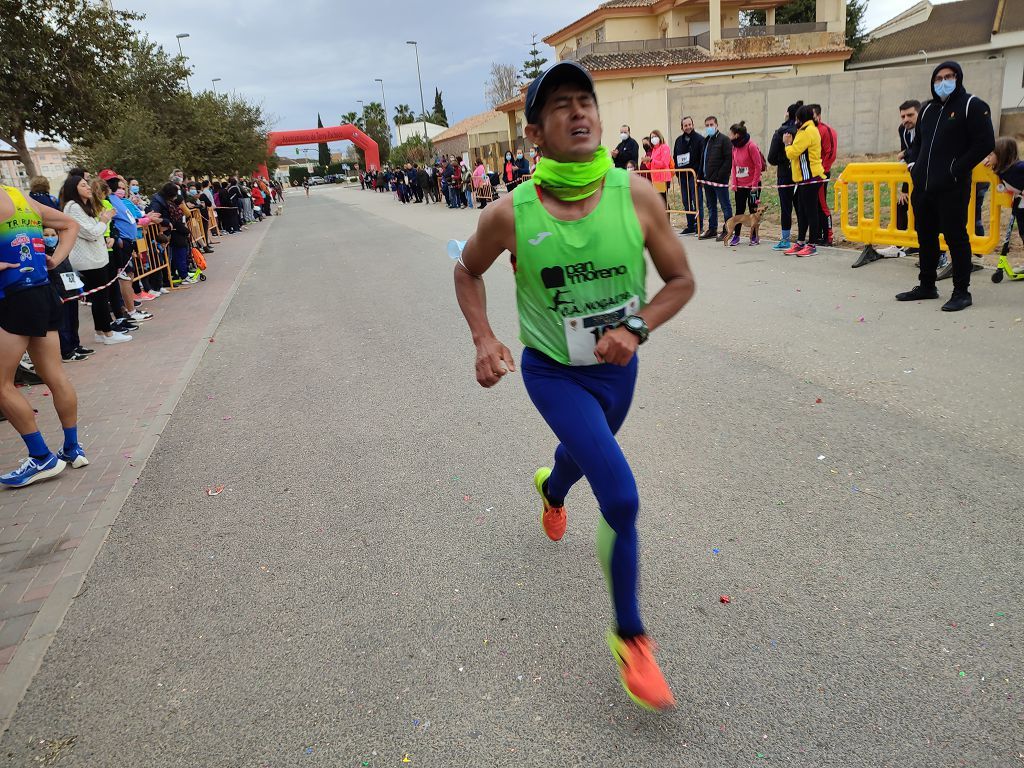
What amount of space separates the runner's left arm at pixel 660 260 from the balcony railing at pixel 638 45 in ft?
149

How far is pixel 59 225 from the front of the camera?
471 centimetres

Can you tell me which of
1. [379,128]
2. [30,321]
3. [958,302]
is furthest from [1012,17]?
[379,128]

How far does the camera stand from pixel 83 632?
3.08m

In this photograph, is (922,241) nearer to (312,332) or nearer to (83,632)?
(312,332)

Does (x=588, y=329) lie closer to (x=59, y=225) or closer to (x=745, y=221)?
(x=59, y=225)

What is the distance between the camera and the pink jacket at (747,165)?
11.1 meters

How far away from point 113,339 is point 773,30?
4258cm

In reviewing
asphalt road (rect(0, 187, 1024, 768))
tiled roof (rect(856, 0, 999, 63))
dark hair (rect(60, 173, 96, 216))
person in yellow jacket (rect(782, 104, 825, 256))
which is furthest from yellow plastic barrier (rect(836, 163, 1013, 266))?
tiled roof (rect(856, 0, 999, 63))

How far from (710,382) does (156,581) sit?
3969 mm

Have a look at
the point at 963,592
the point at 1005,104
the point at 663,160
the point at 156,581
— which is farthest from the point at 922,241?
the point at 1005,104

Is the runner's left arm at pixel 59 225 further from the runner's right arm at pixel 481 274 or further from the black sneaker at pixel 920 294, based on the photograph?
the black sneaker at pixel 920 294

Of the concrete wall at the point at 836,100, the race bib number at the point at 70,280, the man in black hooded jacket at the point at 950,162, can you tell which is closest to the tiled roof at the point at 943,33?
the concrete wall at the point at 836,100

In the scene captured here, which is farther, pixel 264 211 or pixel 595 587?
pixel 264 211

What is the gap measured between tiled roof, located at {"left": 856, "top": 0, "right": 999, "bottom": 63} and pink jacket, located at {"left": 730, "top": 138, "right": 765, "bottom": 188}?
4858 centimetres
